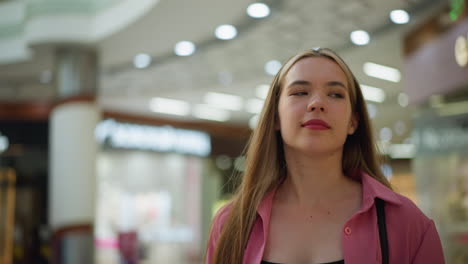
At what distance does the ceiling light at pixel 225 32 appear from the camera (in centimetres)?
733

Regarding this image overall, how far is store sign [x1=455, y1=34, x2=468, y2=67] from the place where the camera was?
5613 millimetres

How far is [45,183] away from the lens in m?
12.8

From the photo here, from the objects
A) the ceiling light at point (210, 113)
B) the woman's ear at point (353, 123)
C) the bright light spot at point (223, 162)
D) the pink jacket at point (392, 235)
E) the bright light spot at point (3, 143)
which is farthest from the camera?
the bright light spot at point (223, 162)

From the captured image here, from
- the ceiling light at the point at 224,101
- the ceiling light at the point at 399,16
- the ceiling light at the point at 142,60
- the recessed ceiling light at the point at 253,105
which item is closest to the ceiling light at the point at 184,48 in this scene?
the ceiling light at the point at 142,60

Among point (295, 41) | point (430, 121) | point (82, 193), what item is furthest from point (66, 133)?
point (430, 121)

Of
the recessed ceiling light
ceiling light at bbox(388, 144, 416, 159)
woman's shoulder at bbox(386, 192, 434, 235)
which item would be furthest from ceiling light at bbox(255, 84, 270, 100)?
woman's shoulder at bbox(386, 192, 434, 235)

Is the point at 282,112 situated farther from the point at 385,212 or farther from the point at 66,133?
the point at 66,133

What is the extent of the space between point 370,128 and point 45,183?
12.3 m

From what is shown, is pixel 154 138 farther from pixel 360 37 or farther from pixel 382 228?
pixel 382 228

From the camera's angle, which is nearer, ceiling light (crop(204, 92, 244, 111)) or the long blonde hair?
the long blonde hair

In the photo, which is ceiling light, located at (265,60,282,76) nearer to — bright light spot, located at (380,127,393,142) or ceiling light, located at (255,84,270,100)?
ceiling light, located at (255,84,270,100)

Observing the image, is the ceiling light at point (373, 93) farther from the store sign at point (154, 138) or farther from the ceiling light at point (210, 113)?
the store sign at point (154, 138)

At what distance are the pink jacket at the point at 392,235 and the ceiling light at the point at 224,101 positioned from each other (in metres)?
10.5

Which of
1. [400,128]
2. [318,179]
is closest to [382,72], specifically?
[400,128]
